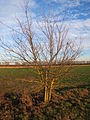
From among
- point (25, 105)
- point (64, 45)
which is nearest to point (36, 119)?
point (25, 105)

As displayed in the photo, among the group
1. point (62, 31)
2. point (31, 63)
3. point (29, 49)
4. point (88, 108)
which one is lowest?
point (88, 108)

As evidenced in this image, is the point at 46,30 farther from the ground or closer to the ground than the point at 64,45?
farther from the ground

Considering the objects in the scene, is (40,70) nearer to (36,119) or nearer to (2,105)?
(36,119)

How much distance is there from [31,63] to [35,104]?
6.35ft

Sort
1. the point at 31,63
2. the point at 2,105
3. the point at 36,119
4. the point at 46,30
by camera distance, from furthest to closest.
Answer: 1. the point at 2,105
2. the point at 31,63
3. the point at 46,30
4. the point at 36,119

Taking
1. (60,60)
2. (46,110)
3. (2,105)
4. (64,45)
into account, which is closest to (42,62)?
(60,60)

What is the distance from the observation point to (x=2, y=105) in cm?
500

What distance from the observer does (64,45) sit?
4402mm

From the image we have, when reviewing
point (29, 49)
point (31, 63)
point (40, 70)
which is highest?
point (29, 49)

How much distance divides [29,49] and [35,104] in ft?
8.27

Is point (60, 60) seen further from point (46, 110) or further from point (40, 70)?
point (46, 110)

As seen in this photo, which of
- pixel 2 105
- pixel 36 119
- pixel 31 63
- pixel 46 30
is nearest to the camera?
pixel 36 119

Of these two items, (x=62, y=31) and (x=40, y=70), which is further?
(x=40, y=70)

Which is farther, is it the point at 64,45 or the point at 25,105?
the point at 25,105
